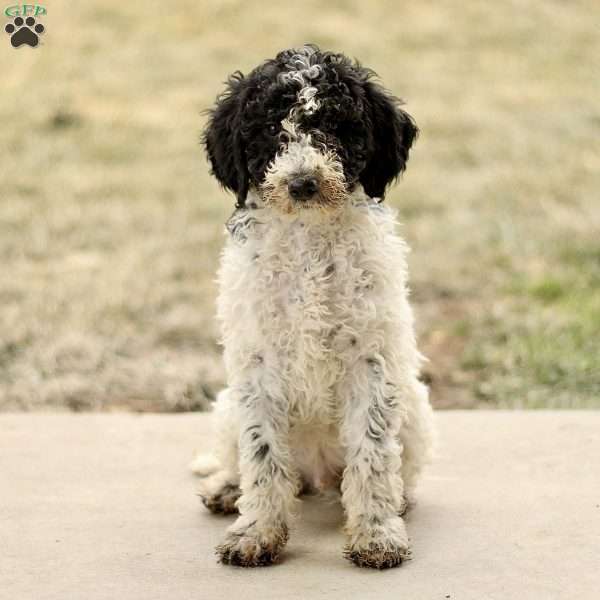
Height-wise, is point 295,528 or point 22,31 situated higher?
point 22,31

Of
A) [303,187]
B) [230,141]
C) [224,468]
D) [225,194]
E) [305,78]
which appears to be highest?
[305,78]

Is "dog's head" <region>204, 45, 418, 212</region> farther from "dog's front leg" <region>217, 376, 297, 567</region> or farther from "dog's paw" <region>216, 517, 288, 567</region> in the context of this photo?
"dog's paw" <region>216, 517, 288, 567</region>

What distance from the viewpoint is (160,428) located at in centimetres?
537

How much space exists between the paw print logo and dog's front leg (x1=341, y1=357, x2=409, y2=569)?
296cm

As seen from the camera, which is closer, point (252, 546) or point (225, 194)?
point (252, 546)

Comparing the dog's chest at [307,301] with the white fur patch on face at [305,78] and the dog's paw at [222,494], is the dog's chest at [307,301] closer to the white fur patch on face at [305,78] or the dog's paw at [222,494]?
the white fur patch on face at [305,78]

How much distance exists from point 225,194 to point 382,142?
20.0 feet

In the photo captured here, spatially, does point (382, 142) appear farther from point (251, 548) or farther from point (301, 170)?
point (251, 548)

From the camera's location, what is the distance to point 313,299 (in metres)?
3.88

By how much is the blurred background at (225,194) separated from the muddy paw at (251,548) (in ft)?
7.76

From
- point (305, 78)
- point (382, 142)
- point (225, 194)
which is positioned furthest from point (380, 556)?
point (225, 194)

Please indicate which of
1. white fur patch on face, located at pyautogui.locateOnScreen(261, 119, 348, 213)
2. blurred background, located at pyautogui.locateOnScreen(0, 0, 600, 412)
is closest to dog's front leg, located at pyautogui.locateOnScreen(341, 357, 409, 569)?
white fur patch on face, located at pyautogui.locateOnScreen(261, 119, 348, 213)

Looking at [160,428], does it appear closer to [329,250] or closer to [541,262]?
[329,250]

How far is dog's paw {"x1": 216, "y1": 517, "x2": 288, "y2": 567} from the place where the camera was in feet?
12.6
